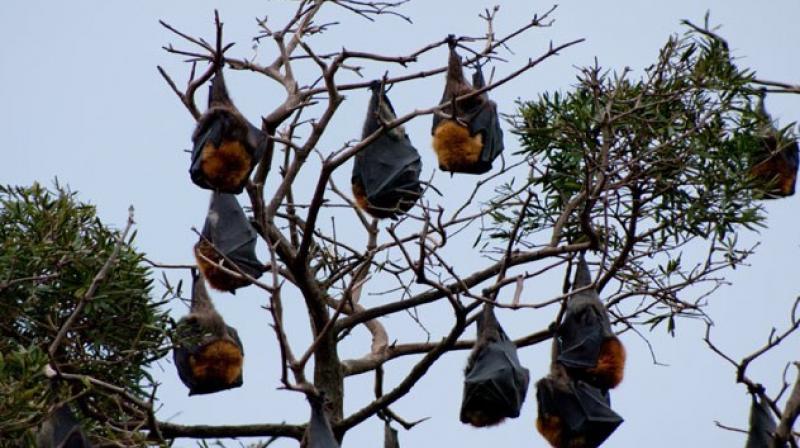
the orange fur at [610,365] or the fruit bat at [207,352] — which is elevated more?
the fruit bat at [207,352]

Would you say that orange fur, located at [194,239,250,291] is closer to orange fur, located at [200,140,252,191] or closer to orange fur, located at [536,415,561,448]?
orange fur, located at [200,140,252,191]

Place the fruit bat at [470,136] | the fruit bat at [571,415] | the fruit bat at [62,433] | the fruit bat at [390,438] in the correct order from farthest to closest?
1. the fruit bat at [470,136]
2. the fruit bat at [571,415]
3. the fruit bat at [390,438]
4. the fruit bat at [62,433]

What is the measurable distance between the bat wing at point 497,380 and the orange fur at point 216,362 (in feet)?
6.59

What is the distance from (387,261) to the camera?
8.80m

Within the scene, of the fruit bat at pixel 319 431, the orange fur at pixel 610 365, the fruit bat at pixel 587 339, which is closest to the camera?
the fruit bat at pixel 319 431

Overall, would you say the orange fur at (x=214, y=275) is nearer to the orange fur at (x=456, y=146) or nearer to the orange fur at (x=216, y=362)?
the orange fur at (x=216, y=362)

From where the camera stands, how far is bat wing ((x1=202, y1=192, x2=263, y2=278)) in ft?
34.2

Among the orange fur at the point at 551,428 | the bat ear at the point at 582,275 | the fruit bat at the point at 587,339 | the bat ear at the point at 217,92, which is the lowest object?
the orange fur at the point at 551,428

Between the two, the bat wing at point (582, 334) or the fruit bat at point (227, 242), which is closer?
the bat wing at point (582, 334)

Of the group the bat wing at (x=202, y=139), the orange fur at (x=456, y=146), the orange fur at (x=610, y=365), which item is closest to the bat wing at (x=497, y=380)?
the orange fur at (x=610, y=365)

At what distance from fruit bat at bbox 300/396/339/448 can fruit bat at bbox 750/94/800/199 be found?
3.42 m

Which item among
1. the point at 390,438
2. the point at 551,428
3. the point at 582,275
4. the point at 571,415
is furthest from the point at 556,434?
the point at 582,275

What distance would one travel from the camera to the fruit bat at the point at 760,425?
8.94 metres

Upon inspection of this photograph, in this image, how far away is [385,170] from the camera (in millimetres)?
9969
